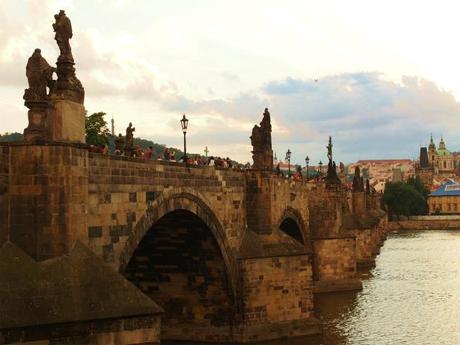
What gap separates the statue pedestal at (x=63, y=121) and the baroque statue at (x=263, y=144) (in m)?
15.4

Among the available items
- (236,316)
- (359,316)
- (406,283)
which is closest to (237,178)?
(236,316)

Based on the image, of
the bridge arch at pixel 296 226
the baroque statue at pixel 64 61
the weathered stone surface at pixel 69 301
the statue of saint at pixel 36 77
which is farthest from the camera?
the bridge arch at pixel 296 226

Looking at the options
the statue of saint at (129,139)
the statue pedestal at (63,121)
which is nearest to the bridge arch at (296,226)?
the statue of saint at (129,139)

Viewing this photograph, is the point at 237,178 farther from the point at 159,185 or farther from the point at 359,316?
the point at 359,316

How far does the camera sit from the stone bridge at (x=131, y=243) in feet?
43.3

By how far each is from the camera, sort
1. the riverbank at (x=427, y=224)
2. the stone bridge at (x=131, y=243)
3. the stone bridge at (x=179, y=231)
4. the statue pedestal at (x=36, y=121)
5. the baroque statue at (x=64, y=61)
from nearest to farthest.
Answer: the stone bridge at (x=131, y=243)
the stone bridge at (x=179, y=231)
the statue pedestal at (x=36, y=121)
the baroque statue at (x=64, y=61)
the riverbank at (x=427, y=224)

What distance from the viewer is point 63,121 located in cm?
1430

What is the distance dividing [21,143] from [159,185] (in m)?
6.77

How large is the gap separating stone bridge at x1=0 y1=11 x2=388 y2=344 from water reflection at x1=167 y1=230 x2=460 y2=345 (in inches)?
105

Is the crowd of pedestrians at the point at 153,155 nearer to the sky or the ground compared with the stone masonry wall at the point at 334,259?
nearer to the sky


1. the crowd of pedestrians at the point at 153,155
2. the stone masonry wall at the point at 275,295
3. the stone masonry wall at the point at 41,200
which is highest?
the crowd of pedestrians at the point at 153,155

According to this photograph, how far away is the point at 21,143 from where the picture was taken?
1377 cm

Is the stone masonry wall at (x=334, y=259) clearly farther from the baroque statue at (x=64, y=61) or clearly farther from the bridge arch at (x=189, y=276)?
the baroque statue at (x=64, y=61)

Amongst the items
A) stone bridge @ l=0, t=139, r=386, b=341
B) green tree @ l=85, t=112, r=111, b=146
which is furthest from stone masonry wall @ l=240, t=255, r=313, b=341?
green tree @ l=85, t=112, r=111, b=146
